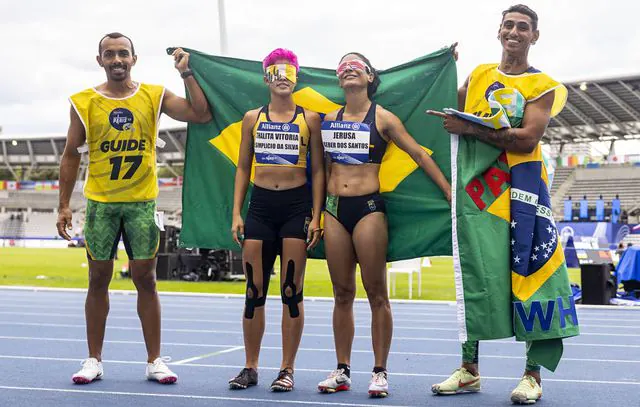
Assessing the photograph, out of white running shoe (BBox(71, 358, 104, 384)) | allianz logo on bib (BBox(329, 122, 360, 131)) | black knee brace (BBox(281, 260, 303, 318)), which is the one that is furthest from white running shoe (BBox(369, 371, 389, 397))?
white running shoe (BBox(71, 358, 104, 384))

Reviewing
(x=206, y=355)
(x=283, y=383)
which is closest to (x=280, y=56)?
(x=283, y=383)

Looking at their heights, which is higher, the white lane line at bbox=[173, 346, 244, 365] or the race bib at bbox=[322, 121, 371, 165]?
the race bib at bbox=[322, 121, 371, 165]

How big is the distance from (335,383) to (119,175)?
1850 mm

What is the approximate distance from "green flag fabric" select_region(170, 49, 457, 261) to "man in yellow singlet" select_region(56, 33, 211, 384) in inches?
19.5

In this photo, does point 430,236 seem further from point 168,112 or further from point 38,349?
point 38,349

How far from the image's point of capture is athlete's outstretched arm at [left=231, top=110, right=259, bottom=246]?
5207mm

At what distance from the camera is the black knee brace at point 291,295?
5.09 m

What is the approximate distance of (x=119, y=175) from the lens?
5.30 m

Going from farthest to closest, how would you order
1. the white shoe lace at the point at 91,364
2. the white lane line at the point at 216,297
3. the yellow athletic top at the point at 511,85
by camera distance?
the white lane line at the point at 216,297, the white shoe lace at the point at 91,364, the yellow athletic top at the point at 511,85

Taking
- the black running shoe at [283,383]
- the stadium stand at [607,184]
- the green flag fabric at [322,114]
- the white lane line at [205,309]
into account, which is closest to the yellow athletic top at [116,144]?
the green flag fabric at [322,114]

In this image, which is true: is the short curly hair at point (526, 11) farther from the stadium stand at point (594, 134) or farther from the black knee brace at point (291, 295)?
the stadium stand at point (594, 134)

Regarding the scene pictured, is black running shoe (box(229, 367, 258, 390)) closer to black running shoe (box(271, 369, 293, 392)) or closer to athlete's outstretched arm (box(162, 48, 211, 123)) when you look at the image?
black running shoe (box(271, 369, 293, 392))

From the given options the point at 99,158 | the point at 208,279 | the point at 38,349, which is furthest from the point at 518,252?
the point at 208,279

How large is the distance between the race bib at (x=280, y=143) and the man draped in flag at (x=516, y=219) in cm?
92
